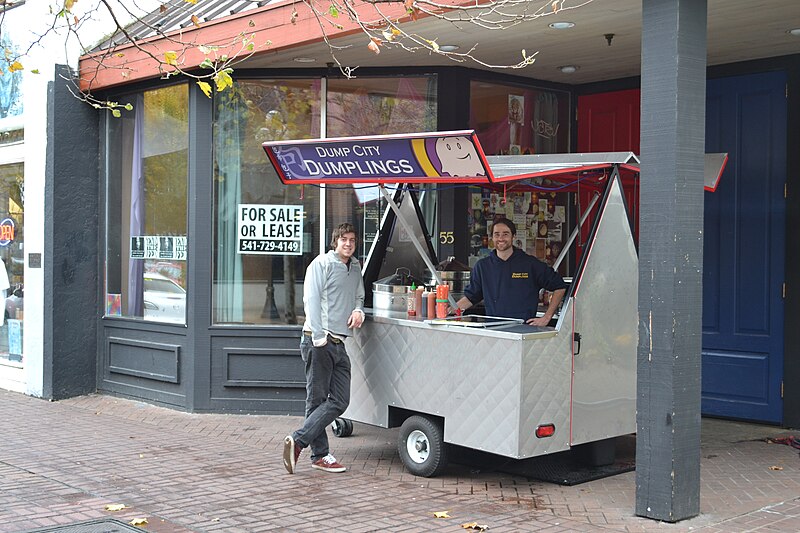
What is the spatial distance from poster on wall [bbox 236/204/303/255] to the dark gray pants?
253cm

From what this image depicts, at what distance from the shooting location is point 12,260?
11.6 m

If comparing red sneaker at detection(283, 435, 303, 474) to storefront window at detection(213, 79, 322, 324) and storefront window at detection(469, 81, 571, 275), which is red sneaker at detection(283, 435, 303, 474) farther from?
storefront window at detection(469, 81, 571, 275)

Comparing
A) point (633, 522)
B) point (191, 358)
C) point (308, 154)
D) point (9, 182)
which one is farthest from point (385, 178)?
point (9, 182)

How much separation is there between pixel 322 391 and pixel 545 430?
1736 mm

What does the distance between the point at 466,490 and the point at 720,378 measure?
349 cm

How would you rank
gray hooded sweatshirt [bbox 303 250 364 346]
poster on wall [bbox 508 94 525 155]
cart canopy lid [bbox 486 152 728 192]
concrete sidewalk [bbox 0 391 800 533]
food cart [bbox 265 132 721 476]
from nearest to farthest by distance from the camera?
concrete sidewalk [bbox 0 391 800 533]
food cart [bbox 265 132 721 476]
cart canopy lid [bbox 486 152 728 192]
gray hooded sweatshirt [bbox 303 250 364 346]
poster on wall [bbox 508 94 525 155]

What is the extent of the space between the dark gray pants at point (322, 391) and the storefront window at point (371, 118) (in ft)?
8.29

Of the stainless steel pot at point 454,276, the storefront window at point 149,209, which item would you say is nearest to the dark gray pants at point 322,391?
the stainless steel pot at point 454,276

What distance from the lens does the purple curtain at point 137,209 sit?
34.6 feet

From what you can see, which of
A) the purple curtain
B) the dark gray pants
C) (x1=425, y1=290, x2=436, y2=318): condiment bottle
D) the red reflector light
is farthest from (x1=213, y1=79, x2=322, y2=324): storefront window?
the red reflector light

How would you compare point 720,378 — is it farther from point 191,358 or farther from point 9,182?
point 9,182

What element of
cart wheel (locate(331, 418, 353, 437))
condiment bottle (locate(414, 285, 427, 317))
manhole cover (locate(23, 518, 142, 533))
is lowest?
manhole cover (locate(23, 518, 142, 533))

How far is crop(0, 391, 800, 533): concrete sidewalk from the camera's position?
5.97 metres

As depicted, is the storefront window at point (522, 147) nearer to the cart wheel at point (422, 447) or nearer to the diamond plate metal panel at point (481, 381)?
the diamond plate metal panel at point (481, 381)
